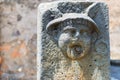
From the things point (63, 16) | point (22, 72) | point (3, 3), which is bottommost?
point (22, 72)

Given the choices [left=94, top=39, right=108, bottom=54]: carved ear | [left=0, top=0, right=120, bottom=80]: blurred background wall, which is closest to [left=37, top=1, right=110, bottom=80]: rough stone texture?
[left=94, top=39, right=108, bottom=54]: carved ear

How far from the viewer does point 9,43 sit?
402cm

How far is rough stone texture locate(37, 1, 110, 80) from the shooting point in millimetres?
1886

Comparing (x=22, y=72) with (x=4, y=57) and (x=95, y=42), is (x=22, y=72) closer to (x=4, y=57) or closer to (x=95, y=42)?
(x=4, y=57)

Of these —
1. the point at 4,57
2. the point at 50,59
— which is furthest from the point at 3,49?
the point at 50,59

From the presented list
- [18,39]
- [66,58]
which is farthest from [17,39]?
[66,58]

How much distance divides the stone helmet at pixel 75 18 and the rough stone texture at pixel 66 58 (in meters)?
0.02

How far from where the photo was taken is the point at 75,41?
6.07 feet

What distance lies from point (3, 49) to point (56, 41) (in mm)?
2220

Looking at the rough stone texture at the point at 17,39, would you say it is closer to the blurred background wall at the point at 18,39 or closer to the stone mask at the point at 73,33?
the blurred background wall at the point at 18,39

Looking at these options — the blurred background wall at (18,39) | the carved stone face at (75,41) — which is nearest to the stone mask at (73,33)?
the carved stone face at (75,41)

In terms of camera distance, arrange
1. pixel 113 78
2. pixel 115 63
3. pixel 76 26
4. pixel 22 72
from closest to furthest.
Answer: pixel 76 26 → pixel 113 78 → pixel 115 63 → pixel 22 72

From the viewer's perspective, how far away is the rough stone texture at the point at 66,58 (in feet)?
6.19

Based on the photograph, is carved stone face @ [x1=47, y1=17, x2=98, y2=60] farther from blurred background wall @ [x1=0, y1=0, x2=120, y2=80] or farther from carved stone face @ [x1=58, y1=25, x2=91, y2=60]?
blurred background wall @ [x1=0, y1=0, x2=120, y2=80]
